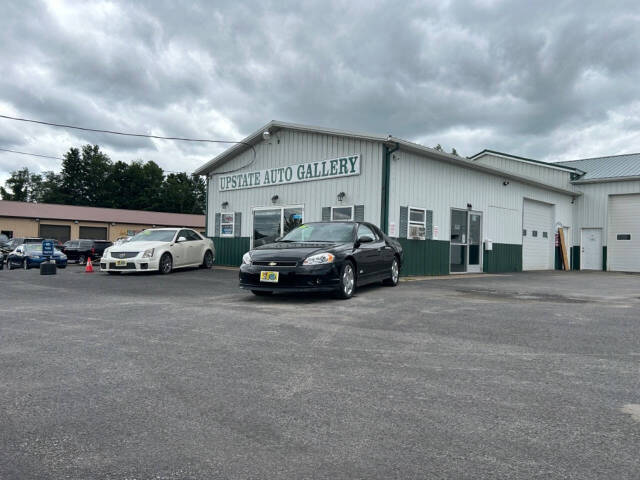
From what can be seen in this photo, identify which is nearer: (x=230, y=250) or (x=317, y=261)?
(x=317, y=261)

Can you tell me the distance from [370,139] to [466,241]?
5.72m

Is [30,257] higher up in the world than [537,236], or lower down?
lower down

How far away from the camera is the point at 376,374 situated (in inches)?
147

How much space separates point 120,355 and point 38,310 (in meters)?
3.42

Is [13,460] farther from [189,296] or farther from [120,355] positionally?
[189,296]

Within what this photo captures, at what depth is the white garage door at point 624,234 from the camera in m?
21.5

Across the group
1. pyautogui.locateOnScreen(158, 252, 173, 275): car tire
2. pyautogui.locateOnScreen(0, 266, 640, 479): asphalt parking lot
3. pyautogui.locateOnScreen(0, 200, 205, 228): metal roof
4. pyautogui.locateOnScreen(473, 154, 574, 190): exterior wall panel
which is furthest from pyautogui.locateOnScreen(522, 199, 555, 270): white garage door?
pyautogui.locateOnScreen(0, 200, 205, 228): metal roof

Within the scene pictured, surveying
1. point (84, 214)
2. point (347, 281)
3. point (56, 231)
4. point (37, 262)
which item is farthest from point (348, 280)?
point (84, 214)

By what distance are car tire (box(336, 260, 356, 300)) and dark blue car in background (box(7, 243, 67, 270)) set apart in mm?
15384

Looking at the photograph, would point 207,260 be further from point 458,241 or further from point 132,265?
point 458,241

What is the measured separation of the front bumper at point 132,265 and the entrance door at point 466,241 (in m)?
9.81

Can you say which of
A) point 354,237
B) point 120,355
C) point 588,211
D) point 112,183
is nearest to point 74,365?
point 120,355

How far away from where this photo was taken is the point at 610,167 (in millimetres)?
23422

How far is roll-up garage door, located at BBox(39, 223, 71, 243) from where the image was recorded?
118 ft
